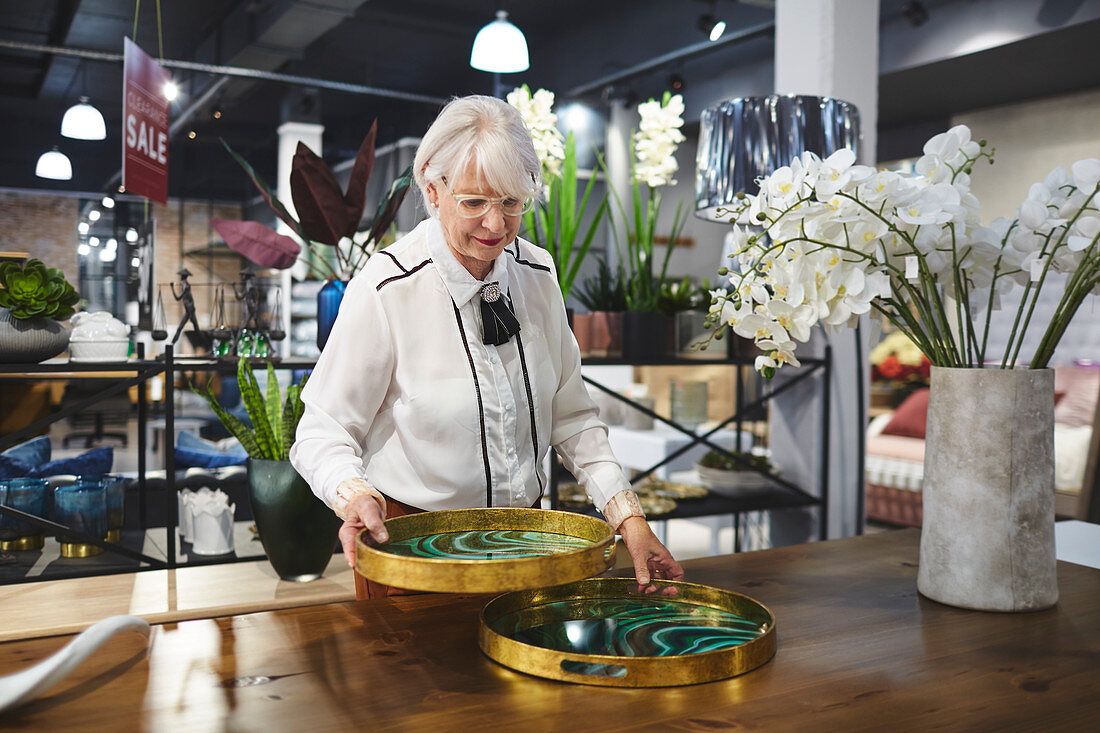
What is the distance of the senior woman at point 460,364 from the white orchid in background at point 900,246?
0.30 m

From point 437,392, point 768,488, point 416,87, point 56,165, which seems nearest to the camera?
point 437,392

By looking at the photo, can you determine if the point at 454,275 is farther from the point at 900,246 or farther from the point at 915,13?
the point at 915,13

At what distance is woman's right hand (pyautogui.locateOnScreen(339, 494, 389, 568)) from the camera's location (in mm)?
924

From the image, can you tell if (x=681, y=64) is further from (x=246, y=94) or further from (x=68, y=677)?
(x=68, y=677)

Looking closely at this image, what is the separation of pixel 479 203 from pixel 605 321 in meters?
1.58

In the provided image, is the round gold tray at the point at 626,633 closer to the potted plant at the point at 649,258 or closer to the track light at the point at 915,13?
the potted plant at the point at 649,258

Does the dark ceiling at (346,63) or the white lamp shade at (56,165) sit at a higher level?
the dark ceiling at (346,63)

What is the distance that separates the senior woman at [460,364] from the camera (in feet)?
3.89

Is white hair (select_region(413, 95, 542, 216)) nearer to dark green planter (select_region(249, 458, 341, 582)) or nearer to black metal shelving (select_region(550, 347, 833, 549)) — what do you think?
dark green planter (select_region(249, 458, 341, 582))

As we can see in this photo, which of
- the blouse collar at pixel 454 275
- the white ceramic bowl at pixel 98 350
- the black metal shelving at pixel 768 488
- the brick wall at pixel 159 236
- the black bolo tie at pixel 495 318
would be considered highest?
the brick wall at pixel 159 236

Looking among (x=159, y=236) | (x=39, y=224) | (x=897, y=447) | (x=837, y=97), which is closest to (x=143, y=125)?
(x=837, y=97)

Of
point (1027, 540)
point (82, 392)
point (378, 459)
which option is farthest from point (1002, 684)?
point (82, 392)

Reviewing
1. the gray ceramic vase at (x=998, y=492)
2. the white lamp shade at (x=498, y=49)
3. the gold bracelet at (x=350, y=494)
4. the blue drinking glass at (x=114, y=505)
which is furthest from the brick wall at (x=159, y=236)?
the gray ceramic vase at (x=998, y=492)

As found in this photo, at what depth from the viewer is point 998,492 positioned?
108 cm
